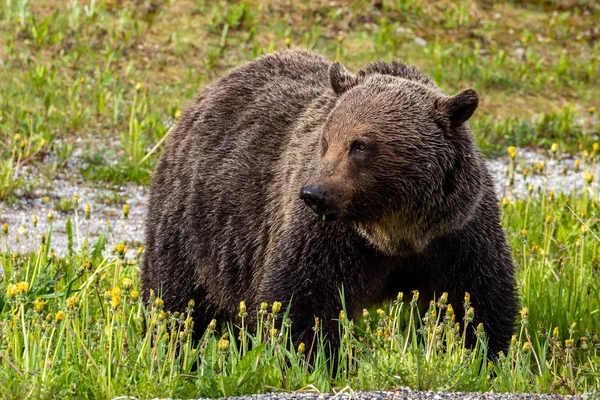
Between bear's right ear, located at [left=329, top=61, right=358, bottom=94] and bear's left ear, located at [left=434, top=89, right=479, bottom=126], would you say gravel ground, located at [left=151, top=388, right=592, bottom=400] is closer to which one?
bear's left ear, located at [left=434, top=89, right=479, bottom=126]

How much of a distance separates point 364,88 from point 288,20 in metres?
8.39

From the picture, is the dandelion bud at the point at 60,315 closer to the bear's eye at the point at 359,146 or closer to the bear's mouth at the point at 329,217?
the bear's mouth at the point at 329,217

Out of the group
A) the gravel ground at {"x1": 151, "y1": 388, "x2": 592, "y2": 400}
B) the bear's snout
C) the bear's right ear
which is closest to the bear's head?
the bear's snout

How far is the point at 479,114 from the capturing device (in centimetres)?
1197

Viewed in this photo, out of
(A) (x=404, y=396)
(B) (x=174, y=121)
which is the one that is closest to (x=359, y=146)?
(A) (x=404, y=396)

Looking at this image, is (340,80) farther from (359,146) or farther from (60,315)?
(60,315)

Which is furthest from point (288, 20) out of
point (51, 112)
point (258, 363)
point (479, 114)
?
point (258, 363)

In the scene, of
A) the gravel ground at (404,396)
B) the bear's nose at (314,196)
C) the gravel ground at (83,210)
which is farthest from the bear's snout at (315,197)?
the gravel ground at (83,210)

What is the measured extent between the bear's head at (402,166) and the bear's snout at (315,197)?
12 centimetres

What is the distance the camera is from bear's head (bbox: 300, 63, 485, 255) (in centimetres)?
491

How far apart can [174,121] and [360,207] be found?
19.2 ft

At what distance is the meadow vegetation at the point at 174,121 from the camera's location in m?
4.14

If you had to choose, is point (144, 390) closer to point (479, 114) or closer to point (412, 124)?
point (412, 124)

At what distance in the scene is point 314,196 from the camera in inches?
181
